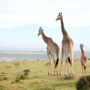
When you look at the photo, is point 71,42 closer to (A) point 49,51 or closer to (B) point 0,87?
(A) point 49,51

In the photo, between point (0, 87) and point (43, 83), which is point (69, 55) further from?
point (0, 87)

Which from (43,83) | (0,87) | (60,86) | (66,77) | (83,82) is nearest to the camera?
(83,82)

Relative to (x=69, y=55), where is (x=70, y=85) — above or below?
below

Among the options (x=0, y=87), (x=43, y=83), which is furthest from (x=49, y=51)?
(x=0, y=87)

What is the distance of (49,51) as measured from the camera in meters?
19.9

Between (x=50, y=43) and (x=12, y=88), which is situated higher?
(x=50, y=43)

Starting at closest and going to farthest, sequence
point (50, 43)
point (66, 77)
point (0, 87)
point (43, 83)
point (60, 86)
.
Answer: point (0, 87) → point (60, 86) → point (43, 83) → point (66, 77) → point (50, 43)

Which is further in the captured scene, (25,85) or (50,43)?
(50,43)

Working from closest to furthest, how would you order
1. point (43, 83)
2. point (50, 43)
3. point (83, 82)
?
point (83, 82), point (43, 83), point (50, 43)

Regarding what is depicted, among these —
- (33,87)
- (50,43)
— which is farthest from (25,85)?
(50,43)

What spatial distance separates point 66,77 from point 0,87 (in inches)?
185

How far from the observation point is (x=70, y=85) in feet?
48.2

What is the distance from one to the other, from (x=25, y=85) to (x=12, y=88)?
148 centimetres

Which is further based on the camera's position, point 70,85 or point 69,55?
point 69,55
